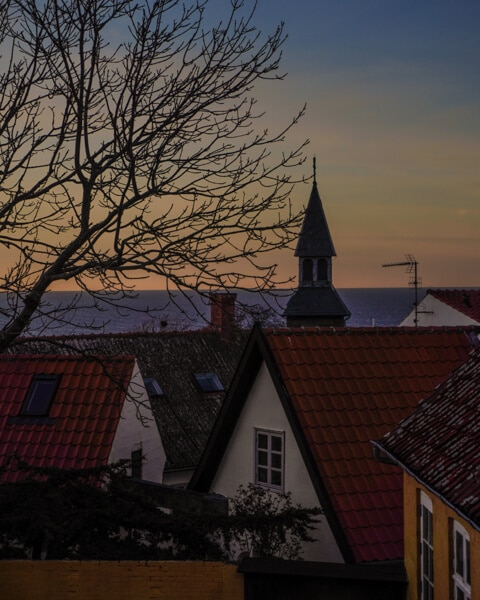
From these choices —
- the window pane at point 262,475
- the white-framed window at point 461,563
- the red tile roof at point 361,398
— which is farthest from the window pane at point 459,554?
the window pane at point 262,475

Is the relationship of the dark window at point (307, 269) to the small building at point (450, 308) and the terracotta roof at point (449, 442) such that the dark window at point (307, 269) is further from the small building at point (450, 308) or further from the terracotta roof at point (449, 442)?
the terracotta roof at point (449, 442)

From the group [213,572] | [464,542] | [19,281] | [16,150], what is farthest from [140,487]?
[464,542]

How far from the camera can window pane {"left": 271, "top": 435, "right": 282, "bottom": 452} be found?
15.0 metres

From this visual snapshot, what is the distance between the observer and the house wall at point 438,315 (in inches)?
1451

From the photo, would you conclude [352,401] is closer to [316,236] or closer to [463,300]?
[316,236]

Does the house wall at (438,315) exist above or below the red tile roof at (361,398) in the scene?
above

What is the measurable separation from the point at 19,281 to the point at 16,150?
173 cm

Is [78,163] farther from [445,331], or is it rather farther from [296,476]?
[445,331]

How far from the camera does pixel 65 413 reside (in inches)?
731

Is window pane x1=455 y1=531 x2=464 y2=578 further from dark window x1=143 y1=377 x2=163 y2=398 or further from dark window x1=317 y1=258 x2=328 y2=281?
dark window x1=317 y1=258 x2=328 y2=281

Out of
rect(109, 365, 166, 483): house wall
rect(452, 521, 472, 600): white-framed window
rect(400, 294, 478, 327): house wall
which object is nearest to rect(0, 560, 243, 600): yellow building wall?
rect(452, 521, 472, 600): white-framed window

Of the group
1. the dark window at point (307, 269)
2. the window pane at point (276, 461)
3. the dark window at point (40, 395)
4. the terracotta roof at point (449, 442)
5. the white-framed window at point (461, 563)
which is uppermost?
the dark window at point (307, 269)

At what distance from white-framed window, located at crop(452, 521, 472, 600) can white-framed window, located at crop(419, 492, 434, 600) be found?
914 mm

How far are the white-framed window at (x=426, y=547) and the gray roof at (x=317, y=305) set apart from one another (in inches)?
930
